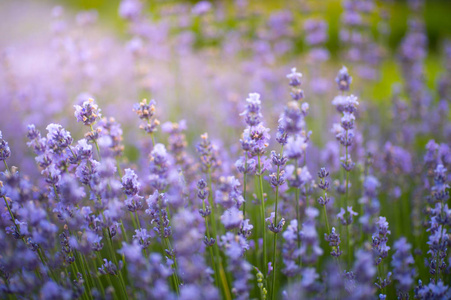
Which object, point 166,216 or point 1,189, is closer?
point 1,189

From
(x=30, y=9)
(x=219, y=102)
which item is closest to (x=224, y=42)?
(x=219, y=102)

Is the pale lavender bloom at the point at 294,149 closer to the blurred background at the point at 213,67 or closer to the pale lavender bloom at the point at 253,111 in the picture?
the pale lavender bloom at the point at 253,111

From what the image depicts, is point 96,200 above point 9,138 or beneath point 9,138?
beneath

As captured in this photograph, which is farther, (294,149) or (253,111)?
(253,111)

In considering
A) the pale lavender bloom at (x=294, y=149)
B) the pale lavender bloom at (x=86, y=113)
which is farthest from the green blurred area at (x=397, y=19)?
the pale lavender bloom at (x=294, y=149)

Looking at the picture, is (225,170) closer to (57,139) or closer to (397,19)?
(57,139)

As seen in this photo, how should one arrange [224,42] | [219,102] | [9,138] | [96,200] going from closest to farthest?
1. [96,200]
2. [9,138]
3. [224,42]
4. [219,102]

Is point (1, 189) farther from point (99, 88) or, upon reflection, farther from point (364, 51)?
point (364, 51)

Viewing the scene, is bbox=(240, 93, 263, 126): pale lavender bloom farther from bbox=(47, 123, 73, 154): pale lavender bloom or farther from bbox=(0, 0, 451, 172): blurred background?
bbox=(0, 0, 451, 172): blurred background

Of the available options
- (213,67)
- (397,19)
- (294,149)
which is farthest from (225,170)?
(397,19)
